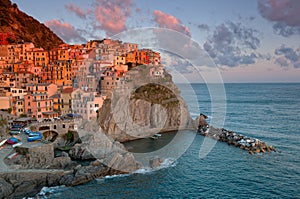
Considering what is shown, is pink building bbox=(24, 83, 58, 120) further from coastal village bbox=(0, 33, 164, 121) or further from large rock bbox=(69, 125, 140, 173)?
large rock bbox=(69, 125, 140, 173)

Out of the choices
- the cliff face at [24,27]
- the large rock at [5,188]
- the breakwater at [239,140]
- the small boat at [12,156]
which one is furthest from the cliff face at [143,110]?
the cliff face at [24,27]

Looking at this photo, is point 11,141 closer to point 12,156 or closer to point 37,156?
point 12,156

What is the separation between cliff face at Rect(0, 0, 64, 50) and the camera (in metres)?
80.1

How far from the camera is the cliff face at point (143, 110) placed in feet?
152

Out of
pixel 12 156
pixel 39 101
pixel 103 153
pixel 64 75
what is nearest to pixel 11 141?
pixel 12 156

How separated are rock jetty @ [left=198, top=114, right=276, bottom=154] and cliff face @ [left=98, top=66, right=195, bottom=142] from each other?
514 centimetres

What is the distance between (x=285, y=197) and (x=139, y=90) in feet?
113

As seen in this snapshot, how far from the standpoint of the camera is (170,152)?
38.7 meters

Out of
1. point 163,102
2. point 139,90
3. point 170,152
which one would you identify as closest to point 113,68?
point 139,90

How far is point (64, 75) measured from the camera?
5738 centimetres

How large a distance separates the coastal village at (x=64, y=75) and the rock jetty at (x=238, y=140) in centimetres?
1835

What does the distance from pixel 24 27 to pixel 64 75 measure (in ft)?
135

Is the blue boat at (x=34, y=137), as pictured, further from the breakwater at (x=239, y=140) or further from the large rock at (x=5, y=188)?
the breakwater at (x=239, y=140)

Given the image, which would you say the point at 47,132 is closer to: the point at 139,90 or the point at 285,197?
the point at 139,90
